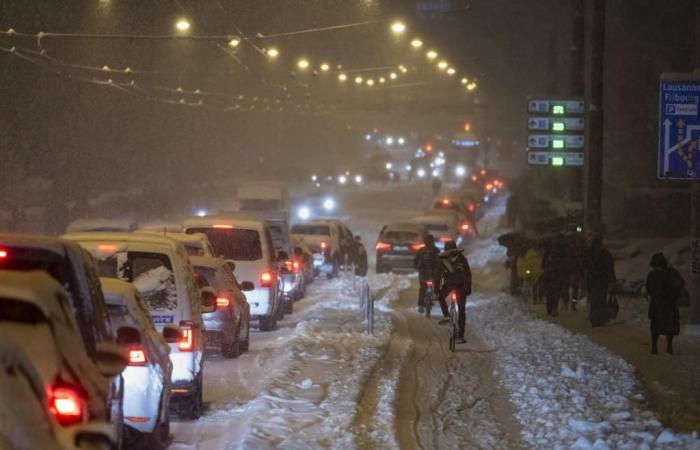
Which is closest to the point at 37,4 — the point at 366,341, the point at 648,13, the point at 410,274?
the point at 410,274

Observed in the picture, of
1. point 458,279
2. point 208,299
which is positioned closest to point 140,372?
point 208,299

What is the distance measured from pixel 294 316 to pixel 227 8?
22.4 m

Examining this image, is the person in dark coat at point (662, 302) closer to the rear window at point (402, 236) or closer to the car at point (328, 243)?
the car at point (328, 243)

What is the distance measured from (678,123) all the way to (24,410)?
16.8 metres


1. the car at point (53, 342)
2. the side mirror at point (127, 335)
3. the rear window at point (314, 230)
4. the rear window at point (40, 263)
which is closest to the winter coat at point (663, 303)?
the side mirror at point (127, 335)

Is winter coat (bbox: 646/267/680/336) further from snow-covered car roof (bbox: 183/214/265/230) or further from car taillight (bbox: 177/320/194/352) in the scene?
car taillight (bbox: 177/320/194/352)

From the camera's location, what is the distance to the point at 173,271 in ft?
39.6

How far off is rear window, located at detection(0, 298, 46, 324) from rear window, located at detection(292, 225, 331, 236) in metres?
30.6

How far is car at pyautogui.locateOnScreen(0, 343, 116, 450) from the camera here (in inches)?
205

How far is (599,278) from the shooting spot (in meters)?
21.3

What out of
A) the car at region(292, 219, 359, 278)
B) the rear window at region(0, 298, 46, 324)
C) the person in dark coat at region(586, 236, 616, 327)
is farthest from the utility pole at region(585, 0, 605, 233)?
the rear window at region(0, 298, 46, 324)

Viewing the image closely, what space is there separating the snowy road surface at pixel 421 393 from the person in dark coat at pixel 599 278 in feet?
3.47

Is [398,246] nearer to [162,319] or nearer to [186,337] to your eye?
[162,319]

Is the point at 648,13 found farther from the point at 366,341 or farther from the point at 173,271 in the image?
the point at 173,271
